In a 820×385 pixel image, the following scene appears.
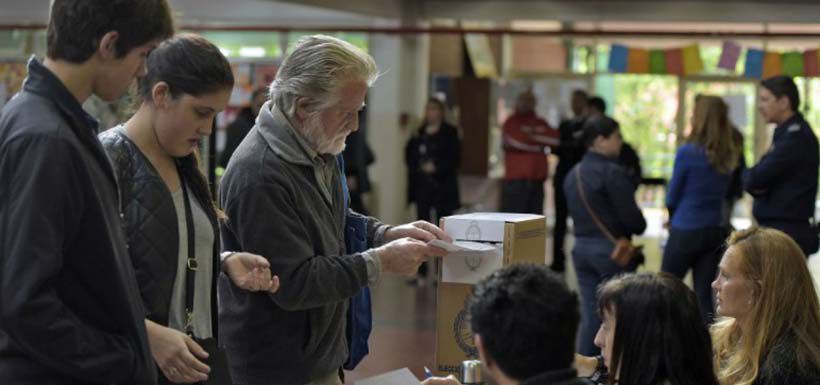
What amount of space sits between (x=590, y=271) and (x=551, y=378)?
16.7ft

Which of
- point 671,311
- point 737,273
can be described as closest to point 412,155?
point 737,273

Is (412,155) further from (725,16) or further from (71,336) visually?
(71,336)

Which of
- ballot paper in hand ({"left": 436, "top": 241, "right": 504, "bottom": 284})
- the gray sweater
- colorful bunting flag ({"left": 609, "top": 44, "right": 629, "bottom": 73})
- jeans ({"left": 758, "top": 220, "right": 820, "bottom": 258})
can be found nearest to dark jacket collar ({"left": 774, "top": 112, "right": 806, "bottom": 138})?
jeans ({"left": 758, "top": 220, "right": 820, "bottom": 258})

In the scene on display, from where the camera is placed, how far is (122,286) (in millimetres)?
2127

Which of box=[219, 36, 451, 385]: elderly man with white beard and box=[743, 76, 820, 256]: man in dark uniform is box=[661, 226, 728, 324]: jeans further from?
box=[219, 36, 451, 385]: elderly man with white beard

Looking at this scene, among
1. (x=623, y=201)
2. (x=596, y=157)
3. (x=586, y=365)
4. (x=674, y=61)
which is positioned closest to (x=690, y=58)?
(x=674, y=61)

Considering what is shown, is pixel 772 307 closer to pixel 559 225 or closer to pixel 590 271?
pixel 590 271

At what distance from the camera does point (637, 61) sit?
12.9 metres

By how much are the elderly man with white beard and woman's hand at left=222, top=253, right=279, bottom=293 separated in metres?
0.13

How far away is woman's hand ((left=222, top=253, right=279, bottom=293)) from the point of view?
272cm

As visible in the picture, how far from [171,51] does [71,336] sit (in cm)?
76

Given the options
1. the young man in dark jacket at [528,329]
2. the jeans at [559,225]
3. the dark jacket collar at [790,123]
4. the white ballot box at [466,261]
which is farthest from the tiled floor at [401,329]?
the young man in dark jacket at [528,329]

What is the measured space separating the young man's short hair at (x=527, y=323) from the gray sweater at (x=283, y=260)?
0.70m

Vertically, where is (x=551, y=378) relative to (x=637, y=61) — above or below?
above
